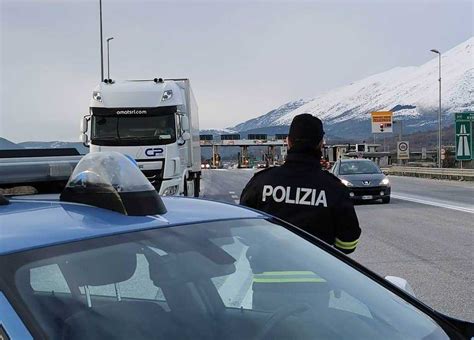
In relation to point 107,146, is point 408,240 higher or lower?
lower

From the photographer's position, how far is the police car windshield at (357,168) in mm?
18859

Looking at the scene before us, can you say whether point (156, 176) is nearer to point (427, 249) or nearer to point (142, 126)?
point (142, 126)

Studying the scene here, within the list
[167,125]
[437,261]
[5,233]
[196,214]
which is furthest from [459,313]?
[167,125]

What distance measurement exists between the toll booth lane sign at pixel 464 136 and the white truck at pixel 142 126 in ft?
83.6

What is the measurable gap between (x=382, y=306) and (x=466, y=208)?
50.2ft

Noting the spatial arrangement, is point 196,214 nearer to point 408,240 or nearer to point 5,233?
point 5,233

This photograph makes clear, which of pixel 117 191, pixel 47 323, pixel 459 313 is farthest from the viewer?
pixel 459 313

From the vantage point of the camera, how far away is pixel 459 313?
18.8ft

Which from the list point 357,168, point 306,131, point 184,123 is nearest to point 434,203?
point 357,168

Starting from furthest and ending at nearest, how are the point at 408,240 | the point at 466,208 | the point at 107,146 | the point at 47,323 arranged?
the point at 466,208 < the point at 107,146 < the point at 408,240 < the point at 47,323

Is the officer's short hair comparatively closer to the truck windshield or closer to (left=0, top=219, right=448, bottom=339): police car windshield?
(left=0, top=219, right=448, bottom=339): police car windshield

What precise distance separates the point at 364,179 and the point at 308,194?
1496 centimetres

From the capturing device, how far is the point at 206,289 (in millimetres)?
2398

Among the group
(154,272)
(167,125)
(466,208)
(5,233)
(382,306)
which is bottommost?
(466,208)
